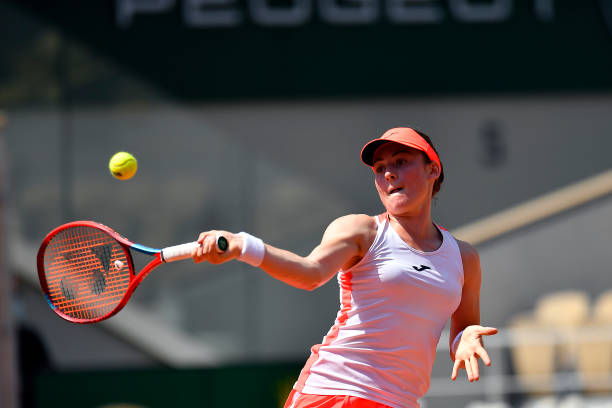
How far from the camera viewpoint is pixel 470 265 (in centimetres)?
336

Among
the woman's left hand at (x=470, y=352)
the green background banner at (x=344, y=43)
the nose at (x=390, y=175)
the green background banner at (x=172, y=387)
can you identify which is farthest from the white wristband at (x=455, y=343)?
the green background banner at (x=344, y=43)

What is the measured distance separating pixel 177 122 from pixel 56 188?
137cm

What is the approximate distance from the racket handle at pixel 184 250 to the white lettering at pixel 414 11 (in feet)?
22.2

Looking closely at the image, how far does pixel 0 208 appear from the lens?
305 inches

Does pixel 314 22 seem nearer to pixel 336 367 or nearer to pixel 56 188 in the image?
pixel 56 188

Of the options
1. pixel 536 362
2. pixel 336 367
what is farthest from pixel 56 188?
pixel 336 367

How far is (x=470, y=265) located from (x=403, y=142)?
1.80 feet

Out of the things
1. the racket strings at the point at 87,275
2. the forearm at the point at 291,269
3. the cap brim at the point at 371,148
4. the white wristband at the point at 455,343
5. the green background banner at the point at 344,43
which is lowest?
the white wristband at the point at 455,343

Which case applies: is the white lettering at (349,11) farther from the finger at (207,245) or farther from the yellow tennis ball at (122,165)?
the finger at (207,245)

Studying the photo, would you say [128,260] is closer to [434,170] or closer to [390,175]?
[390,175]

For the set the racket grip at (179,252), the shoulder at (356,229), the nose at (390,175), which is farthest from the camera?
the nose at (390,175)

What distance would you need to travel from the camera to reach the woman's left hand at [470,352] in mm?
2979

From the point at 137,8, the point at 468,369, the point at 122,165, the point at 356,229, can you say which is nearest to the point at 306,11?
the point at 137,8

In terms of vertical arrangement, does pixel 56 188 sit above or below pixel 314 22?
below
